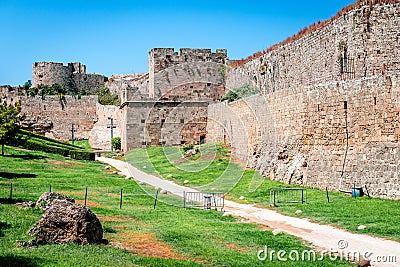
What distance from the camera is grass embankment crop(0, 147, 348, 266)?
866 cm

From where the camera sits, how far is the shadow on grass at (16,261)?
7.67 metres

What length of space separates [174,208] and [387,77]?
7.31 metres

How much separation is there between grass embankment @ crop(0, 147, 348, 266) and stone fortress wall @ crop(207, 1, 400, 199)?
476 centimetres

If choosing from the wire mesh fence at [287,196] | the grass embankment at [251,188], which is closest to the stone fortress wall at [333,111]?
the grass embankment at [251,188]

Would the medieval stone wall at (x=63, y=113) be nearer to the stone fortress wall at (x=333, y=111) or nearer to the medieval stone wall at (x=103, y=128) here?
the medieval stone wall at (x=103, y=128)

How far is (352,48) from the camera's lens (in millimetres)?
20469

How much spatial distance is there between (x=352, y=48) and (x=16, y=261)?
16.1 m

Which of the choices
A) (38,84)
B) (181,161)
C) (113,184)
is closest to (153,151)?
(181,161)

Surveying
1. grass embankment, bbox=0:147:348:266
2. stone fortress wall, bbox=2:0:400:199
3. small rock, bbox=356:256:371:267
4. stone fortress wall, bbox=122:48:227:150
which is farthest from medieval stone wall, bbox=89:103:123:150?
small rock, bbox=356:256:371:267

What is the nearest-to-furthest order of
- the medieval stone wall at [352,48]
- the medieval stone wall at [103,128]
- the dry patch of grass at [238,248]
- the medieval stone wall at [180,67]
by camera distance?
the dry patch of grass at [238,248]
the medieval stone wall at [352,48]
the medieval stone wall at [180,67]
the medieval stone wall at [103,128]

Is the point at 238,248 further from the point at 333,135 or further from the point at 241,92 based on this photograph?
the point at 241,92

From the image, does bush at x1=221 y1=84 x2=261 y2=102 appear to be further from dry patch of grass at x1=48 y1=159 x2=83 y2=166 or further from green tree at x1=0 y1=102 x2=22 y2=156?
green tree at x1=0 y1=102 x2=22 y2=156

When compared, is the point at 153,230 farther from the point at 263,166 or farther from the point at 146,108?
the point at 146,108

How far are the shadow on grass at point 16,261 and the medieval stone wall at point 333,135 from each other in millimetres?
10138
